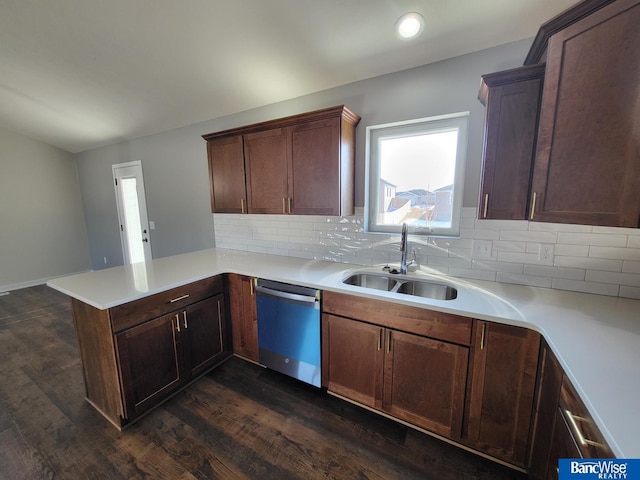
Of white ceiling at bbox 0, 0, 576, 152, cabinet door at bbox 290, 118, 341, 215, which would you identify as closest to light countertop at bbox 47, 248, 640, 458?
cabinet door at bbox 290, 118, 341, 215

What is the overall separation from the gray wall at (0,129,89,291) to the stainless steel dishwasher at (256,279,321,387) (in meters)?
5.03

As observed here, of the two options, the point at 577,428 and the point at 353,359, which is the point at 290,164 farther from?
the point at 577,428

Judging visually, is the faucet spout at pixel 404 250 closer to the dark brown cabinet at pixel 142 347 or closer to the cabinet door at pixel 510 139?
the cabinet door at pixel 510 139

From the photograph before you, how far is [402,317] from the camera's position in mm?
1512

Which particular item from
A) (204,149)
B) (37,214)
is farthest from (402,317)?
(37,214)

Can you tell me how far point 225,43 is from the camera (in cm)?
189

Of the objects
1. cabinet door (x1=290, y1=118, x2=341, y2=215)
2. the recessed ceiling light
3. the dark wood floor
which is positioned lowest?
the dark wood floor

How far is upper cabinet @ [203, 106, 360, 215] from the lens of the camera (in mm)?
1933

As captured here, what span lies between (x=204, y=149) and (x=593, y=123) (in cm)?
330

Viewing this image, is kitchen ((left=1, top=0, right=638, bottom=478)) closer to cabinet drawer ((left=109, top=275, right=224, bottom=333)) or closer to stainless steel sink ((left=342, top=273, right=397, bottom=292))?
stainless steel sink ((left=342, top=273, right=397, bottom=292))

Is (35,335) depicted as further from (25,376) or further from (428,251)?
(428,251)

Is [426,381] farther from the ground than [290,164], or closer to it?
closer to it

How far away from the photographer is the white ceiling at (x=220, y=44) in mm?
1524

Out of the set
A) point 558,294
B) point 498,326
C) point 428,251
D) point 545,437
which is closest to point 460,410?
point 545,437
